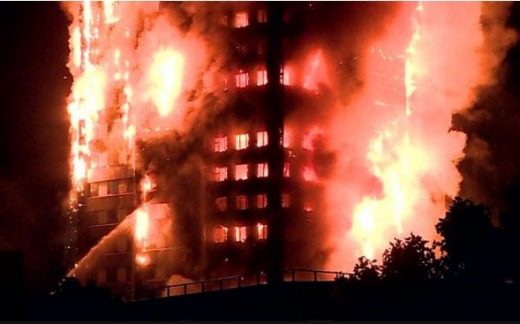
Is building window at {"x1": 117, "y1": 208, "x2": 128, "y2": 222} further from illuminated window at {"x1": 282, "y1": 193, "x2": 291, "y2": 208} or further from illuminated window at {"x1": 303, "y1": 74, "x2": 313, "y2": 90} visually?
illuminated window at {"x1": 303, "y1": 74, "x2": 313, "y2": 90}

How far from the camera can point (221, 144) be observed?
116812mm

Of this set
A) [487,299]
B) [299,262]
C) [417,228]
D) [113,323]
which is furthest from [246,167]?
[487,299]

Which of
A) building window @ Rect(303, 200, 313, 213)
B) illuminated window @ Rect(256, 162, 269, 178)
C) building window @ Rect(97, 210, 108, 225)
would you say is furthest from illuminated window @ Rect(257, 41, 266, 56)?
building window @ Rect(97, 210, 108, 225)

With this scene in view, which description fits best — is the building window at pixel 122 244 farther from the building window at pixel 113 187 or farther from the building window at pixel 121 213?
the building window at pixel 113 187

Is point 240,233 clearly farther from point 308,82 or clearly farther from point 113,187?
point 113,187

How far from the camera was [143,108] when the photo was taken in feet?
396

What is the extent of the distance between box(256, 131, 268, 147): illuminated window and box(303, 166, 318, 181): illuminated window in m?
4.84

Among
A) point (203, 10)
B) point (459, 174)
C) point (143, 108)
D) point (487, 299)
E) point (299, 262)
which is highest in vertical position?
point (203, 10)

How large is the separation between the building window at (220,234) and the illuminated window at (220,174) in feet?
15.6

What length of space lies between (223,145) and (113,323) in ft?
112

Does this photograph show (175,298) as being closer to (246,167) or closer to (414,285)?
(246,167)

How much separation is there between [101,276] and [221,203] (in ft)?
58.2

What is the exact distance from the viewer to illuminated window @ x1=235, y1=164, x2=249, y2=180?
377ft

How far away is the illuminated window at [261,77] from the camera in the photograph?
114000 mm
